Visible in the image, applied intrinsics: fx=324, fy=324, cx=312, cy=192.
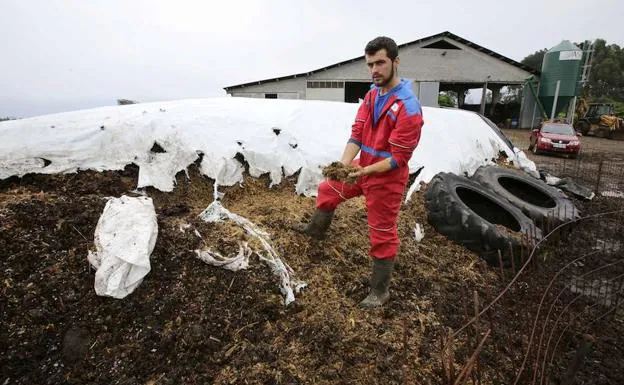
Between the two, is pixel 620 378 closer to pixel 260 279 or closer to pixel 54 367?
pixel 260 279

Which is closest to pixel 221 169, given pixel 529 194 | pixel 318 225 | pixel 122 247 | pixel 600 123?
pixel 318 225

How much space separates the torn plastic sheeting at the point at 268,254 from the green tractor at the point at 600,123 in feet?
71.5

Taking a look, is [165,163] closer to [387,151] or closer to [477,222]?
[387,151]

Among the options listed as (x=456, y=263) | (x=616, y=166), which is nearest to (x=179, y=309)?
(x=456, y=263)

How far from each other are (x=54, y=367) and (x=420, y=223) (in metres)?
3.29

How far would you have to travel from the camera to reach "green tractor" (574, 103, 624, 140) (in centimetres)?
1702

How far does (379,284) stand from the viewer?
2322mm

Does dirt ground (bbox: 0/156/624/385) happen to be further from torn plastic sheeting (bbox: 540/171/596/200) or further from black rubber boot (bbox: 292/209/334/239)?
torn plastic sheeting (bbox: 540/171/596/200)

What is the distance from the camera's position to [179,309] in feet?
6.49

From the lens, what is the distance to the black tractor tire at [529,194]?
13.8 feet

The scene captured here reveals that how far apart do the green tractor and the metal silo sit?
139cm

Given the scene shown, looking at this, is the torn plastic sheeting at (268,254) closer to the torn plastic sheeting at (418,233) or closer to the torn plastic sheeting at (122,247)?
the torn plastic sheeting at (122,247)

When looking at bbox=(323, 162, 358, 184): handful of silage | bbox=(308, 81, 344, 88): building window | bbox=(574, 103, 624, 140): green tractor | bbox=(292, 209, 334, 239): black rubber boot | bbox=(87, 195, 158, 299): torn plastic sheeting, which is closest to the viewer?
bbox=(87, 195, 158, 299): torn plastic sheeting

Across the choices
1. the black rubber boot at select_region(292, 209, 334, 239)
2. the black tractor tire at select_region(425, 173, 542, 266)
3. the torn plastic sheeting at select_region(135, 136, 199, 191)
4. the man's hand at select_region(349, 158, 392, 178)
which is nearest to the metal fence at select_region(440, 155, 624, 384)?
the black tractor tire at select_region(425, 173, 542, 266)
